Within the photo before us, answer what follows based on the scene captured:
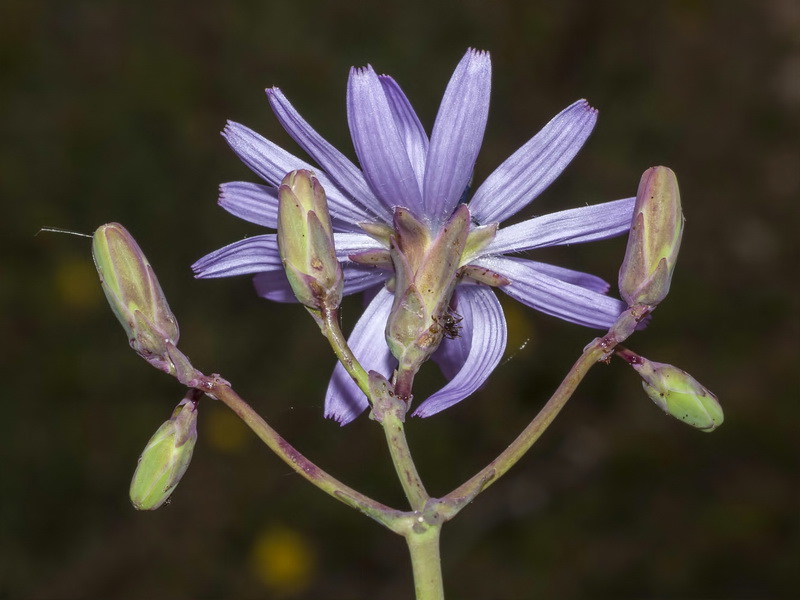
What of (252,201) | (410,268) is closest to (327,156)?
(252,201)

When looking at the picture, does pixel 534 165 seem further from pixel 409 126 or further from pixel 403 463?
pixel 403 463

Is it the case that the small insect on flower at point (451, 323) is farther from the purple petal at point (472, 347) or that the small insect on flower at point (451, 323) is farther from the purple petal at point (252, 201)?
the purple petal at point (252, 201)

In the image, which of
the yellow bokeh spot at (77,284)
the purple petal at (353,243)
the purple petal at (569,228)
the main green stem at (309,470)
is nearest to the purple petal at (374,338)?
the purple petal at (353,243)

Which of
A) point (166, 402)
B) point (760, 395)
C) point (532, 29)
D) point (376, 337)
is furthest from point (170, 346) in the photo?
point (532, 29)

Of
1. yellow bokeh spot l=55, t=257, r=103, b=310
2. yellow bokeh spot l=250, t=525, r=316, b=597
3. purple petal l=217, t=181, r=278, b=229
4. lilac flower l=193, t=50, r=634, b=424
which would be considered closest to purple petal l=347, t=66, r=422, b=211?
lilac flower l=193, t=50, r=634, b=424

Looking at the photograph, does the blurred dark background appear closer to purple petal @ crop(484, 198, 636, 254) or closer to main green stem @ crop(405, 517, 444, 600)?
purple petal @ crop(484, 198, 636, 254)

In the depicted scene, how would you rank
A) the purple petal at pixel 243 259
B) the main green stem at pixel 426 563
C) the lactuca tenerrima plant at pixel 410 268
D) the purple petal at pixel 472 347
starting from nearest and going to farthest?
the main green stem at pixel 426 563
the lactuca tenerrima plant at pixel 410 268
the purple petal at pixel 472 347
the purple petal at pixel 243 259
